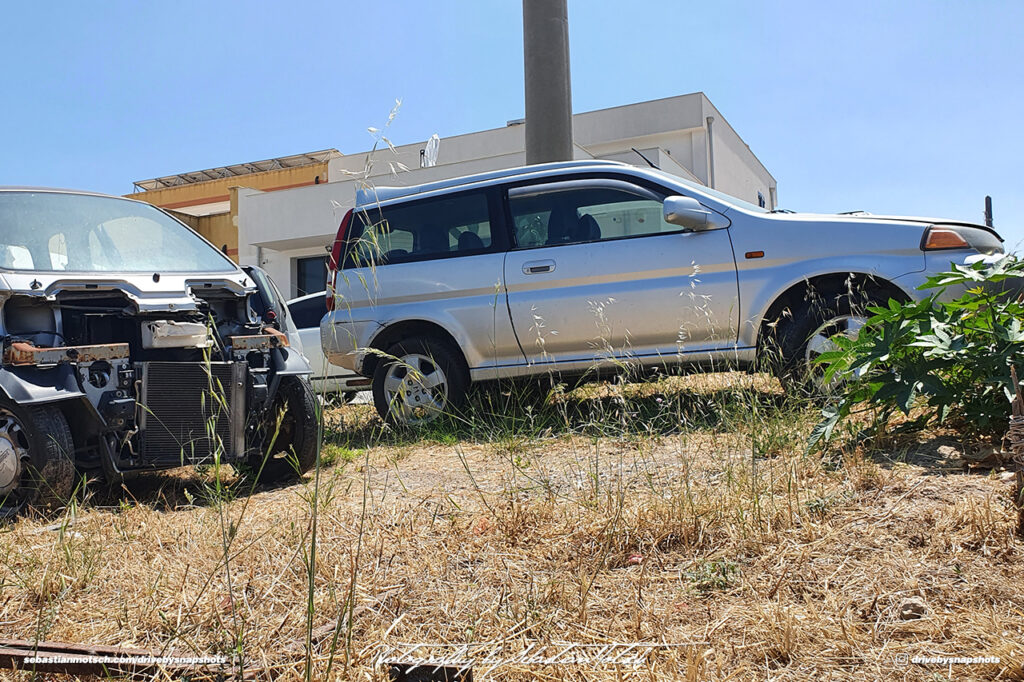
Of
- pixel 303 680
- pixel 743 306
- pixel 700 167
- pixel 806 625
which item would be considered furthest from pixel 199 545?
pixel 700 167

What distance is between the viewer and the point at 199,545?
2.74m

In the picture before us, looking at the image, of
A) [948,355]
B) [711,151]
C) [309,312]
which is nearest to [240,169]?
[711,151]

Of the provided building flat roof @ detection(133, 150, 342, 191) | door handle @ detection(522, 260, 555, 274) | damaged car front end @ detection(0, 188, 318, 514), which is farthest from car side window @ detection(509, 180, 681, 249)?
building flat roof @ detection(133, 150, 342, 191)

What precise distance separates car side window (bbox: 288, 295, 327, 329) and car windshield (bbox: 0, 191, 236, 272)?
2.87 m

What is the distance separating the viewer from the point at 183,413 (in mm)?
3695

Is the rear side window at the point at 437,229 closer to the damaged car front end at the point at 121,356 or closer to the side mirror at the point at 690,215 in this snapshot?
the side mirror at the point at 690,215

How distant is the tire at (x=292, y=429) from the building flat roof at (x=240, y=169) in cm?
2759

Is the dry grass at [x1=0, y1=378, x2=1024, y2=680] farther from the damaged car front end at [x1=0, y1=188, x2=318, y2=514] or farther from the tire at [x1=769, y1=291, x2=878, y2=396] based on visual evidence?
the tire at [x1=769, y1=291, x2=878, y2=396]

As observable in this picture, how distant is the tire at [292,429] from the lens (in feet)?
13.7

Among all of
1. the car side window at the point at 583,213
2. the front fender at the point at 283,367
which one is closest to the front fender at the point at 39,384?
the front fender at the point at 283,367

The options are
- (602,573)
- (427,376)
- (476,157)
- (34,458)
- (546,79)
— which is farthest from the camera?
(476,157)

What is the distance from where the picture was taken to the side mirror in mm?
5020

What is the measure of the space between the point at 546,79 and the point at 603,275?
2791 mm

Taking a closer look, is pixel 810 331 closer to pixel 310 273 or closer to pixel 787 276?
pixel 787 276
